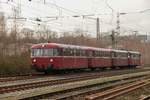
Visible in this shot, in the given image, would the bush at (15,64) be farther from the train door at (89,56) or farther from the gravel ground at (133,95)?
the gravel ground at (133,95)

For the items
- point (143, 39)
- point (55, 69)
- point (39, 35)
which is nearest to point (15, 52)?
point (55, 69)

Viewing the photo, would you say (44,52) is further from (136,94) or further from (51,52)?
(136,94)

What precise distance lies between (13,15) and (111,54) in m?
14.1

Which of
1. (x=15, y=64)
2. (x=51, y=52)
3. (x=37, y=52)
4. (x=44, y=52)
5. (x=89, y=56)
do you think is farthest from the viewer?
(x=89, y=56)

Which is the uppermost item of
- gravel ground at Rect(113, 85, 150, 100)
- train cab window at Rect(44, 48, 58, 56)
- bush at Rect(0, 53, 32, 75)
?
train cab window at Rect(44, 48, 58, 56)

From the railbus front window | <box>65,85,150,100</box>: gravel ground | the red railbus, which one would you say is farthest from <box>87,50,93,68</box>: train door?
<box>65,85,150,100</box>: gravel ground

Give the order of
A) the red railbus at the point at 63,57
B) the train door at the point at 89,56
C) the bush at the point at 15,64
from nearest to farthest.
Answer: the red railbus at the point at 63,57
the bush at the point at 15,64
the train door at the point at 89,56

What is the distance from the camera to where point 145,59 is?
10175 cm

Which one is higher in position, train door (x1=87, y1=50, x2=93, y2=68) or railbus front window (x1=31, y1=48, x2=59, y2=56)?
railbus front window (x1=31, y1=48, x2=59, y2=56)

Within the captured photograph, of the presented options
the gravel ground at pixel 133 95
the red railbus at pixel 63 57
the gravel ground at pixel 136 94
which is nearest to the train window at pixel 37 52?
the red railbus at pixel 63 57

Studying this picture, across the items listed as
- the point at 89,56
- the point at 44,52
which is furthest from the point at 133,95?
the point at 89,56

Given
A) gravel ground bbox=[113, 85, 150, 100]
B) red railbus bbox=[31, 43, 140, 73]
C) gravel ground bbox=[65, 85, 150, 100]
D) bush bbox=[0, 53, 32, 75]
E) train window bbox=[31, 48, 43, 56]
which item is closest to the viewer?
gravel ground bbox=[65, 85, 150, 100]

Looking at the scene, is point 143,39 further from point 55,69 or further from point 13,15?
point 55,69

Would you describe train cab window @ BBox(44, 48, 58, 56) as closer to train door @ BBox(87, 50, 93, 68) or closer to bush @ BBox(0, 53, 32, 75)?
bush @ BBox(0, 53, 32, 75)
